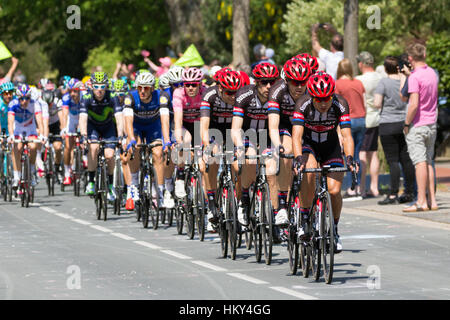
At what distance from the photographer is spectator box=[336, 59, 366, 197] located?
19141 mm

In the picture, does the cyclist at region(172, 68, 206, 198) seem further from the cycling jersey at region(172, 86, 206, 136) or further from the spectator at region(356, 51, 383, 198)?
the spectator at region(356, 51, 383, 198)

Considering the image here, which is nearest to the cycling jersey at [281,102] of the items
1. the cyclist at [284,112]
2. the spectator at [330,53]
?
the cyclist at [284,112]

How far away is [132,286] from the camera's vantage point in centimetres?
1082

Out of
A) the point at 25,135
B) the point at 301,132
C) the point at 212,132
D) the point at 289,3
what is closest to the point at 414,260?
the point at 301,132

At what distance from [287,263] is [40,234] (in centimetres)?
435

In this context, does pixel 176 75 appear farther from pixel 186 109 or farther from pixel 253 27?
pixel 253 27

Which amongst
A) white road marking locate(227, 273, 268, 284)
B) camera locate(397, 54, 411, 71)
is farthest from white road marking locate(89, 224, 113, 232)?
camera locate(397, 54, 411, 71)

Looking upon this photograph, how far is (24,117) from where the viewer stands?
69.4 feet

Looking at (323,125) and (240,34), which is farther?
(240,34)

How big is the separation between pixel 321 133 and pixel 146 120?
5.68 meters

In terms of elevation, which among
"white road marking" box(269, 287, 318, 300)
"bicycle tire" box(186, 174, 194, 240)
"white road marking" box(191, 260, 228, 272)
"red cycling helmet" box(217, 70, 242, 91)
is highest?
"red cycling helmet" box(217, 70, 242, 91)

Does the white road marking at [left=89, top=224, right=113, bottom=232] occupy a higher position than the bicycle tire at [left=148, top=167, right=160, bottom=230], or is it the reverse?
the bicycle tire at [left=148, top=167, right=160, bottom=230]

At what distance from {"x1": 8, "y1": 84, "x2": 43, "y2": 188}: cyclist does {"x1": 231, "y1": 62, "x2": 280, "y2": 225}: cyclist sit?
785cm

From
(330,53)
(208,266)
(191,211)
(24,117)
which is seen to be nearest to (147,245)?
(191,211)
